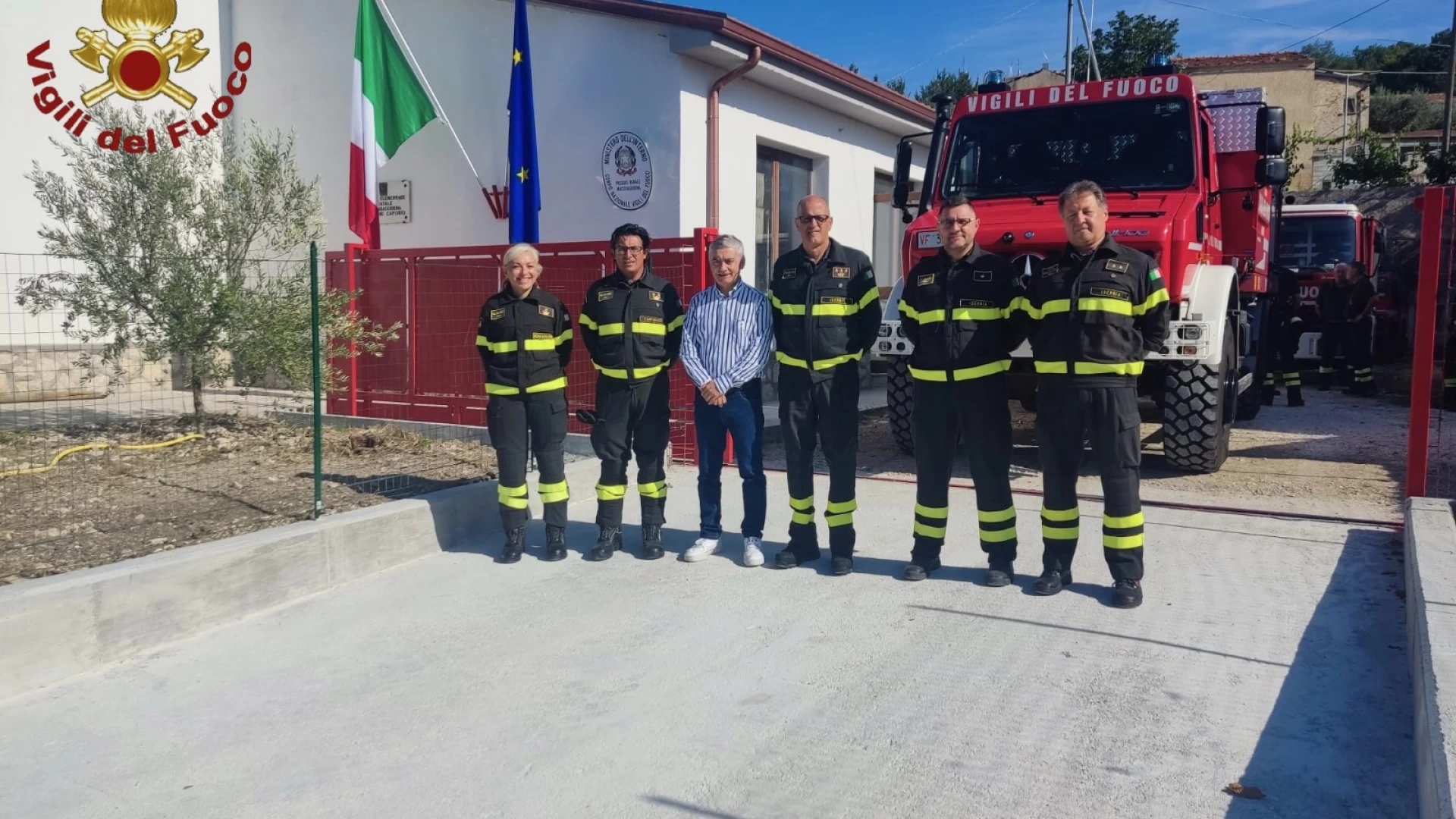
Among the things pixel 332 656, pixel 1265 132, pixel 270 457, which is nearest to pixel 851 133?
pixel 1265 132

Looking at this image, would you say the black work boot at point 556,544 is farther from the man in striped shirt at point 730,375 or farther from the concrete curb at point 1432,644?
the concrete curb at point 1432,644

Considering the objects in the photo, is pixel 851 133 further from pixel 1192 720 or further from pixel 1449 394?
pixel 1192 720

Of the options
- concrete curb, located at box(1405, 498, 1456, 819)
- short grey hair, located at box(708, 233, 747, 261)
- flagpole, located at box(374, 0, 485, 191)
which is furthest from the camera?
flagpole, located at box(374, 0, 485, 191)

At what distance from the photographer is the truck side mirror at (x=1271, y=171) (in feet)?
25.3

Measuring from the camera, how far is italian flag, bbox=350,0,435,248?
10.4 m

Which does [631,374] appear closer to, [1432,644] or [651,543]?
[651,543]

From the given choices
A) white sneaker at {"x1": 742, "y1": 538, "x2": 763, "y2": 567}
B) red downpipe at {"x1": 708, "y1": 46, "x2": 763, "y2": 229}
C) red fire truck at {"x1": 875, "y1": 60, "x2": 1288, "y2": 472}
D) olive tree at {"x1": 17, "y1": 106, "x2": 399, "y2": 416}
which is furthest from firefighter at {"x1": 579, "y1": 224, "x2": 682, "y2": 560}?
red downpipe at {"x1": 708, "y1": 46, "x2": 763, "y2": 229}

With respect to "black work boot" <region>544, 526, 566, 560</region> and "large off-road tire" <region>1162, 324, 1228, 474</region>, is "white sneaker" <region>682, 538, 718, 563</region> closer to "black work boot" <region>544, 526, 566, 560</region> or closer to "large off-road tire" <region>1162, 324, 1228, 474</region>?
"black work boot" <region>544, 526, 566, 560</region>

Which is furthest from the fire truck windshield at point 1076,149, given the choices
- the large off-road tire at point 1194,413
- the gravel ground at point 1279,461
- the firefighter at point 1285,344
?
the firefighter at point 1285,344

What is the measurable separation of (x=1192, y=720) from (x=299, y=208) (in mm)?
7303

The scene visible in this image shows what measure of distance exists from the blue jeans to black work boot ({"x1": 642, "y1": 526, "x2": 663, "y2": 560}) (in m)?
0.31

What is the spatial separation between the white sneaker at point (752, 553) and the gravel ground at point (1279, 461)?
2678 mm

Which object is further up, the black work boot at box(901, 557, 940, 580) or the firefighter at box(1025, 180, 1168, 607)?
the firefighter at box(1025, 180, 1168, 607)

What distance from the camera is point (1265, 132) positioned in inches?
297
